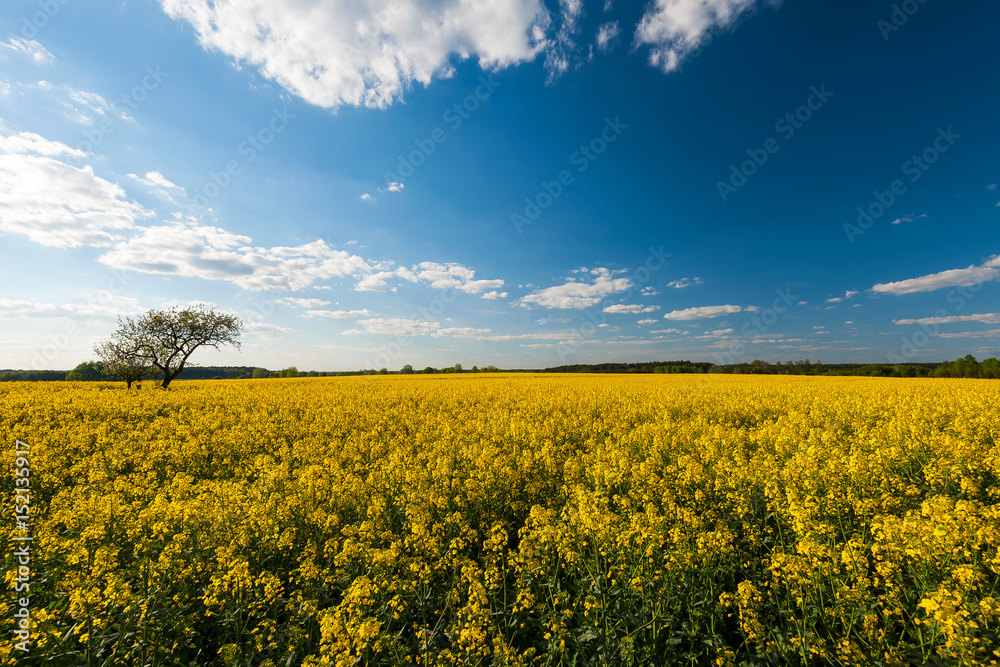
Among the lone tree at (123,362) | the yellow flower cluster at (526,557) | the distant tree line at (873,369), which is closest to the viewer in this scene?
the yellow flower cluster at (526,557)

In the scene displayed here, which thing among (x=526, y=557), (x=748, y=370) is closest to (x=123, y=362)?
(x=526, y=557)

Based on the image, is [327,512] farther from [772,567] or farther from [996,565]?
[996,565]

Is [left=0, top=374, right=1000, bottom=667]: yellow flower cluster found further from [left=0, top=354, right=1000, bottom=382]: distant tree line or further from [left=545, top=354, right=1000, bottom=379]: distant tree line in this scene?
[left=545, top=354, right=1000, bottom=379]: distant tree line

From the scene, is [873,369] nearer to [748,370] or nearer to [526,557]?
[748,370]

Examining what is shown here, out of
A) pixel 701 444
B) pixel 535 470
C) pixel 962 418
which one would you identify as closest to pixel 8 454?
pixel 535 470

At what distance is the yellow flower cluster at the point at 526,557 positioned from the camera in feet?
10.7

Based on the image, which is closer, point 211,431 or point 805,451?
point 805,451

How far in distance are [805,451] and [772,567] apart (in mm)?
4249

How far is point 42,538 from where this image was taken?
4676mm

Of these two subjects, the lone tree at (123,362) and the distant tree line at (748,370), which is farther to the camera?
the distant tree line at (748,370)

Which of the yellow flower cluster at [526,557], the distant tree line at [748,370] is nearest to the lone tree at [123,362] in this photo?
the distant tree line at [748,370]

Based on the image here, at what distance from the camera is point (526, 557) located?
4195mm

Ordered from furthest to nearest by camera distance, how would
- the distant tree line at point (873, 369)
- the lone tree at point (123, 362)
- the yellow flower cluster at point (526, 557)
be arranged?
the distant tree line at point (873, 369)
the lone tree at point (123, 362)
the yellow flower cluster at point (526, 557)

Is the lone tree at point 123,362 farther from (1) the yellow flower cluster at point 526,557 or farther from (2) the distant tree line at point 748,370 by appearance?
(1) the yellow flower cluster at point 526,557
